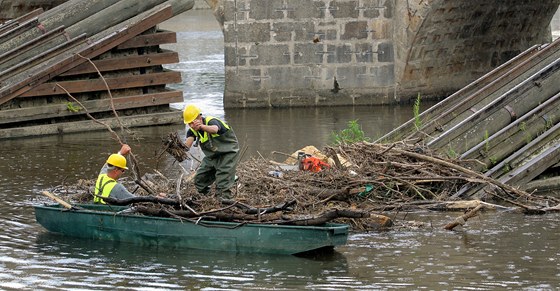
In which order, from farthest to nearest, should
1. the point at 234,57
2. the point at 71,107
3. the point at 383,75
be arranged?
the point at 383,75 → the point at 234,57 → the point at 71,107

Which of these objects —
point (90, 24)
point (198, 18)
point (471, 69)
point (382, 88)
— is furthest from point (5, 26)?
point (198, 18)

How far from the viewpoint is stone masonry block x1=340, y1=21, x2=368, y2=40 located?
24016 mm

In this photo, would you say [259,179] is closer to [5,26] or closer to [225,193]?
[225,193]

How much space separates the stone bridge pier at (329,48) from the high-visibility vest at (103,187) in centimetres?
1082

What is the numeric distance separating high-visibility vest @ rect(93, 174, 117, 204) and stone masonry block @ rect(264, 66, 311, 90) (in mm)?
10841

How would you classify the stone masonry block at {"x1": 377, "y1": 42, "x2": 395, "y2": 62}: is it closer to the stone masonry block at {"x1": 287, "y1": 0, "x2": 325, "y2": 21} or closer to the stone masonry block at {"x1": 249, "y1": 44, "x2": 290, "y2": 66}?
the stone masonry block at {"x1": 287, "y1": 0, "x2": 325, "y2": 21}

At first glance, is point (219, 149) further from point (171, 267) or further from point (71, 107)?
point (71, 107)

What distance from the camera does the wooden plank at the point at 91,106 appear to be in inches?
821

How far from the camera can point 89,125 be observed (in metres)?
21.6

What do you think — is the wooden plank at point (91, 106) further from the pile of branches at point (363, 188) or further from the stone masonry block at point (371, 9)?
the pile of branches at point (363, 188)

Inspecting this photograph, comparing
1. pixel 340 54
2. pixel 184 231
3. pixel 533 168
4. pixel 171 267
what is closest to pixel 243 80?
pixel 340 54

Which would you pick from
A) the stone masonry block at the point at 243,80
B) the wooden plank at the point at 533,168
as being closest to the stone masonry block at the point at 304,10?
the stone masonry block at the point at 243,80

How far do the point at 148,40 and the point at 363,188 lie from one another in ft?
29.4

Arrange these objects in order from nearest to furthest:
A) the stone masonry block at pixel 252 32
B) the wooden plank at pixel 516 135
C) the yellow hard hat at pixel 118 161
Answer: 1. the yellow hard hat at pixel 118 161
2. the wooden plank at pixel 516 135
3. the stone masonry block at pixel 252 32
